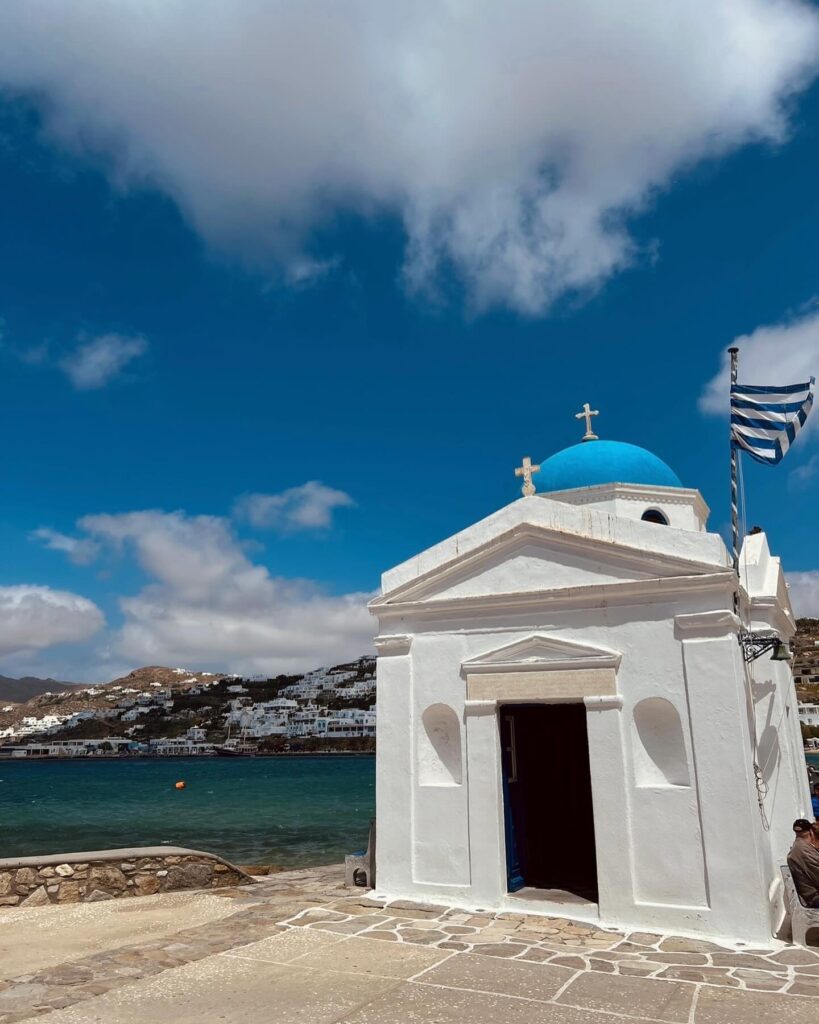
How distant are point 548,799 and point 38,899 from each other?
24.1 ft

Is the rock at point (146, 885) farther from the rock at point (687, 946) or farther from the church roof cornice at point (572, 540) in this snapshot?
the rock at point (687, 946)

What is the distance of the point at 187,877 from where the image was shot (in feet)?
35.7

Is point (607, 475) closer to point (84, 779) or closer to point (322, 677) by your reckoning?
point (84, 779)

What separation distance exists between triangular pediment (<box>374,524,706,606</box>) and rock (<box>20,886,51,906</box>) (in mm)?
5935

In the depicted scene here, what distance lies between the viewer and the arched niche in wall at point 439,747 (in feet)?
31.7

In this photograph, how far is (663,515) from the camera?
12.7 m

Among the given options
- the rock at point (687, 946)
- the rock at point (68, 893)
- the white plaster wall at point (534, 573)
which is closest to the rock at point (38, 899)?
the rock at point (68, 893)

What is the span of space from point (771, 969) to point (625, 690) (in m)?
2.87

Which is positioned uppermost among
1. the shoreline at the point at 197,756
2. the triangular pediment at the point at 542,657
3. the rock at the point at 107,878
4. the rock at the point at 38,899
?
the triangular pediment at the point at 542,657

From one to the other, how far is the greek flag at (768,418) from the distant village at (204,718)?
4140 inches

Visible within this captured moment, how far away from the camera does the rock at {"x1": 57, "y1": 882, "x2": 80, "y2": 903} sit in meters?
10.3

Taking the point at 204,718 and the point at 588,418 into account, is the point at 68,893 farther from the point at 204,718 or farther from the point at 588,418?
the point at 204,718

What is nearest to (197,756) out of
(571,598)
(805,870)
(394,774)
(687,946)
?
(394,774)

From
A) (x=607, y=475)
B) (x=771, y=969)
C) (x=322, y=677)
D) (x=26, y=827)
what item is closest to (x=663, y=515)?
(x=607, y=475)
